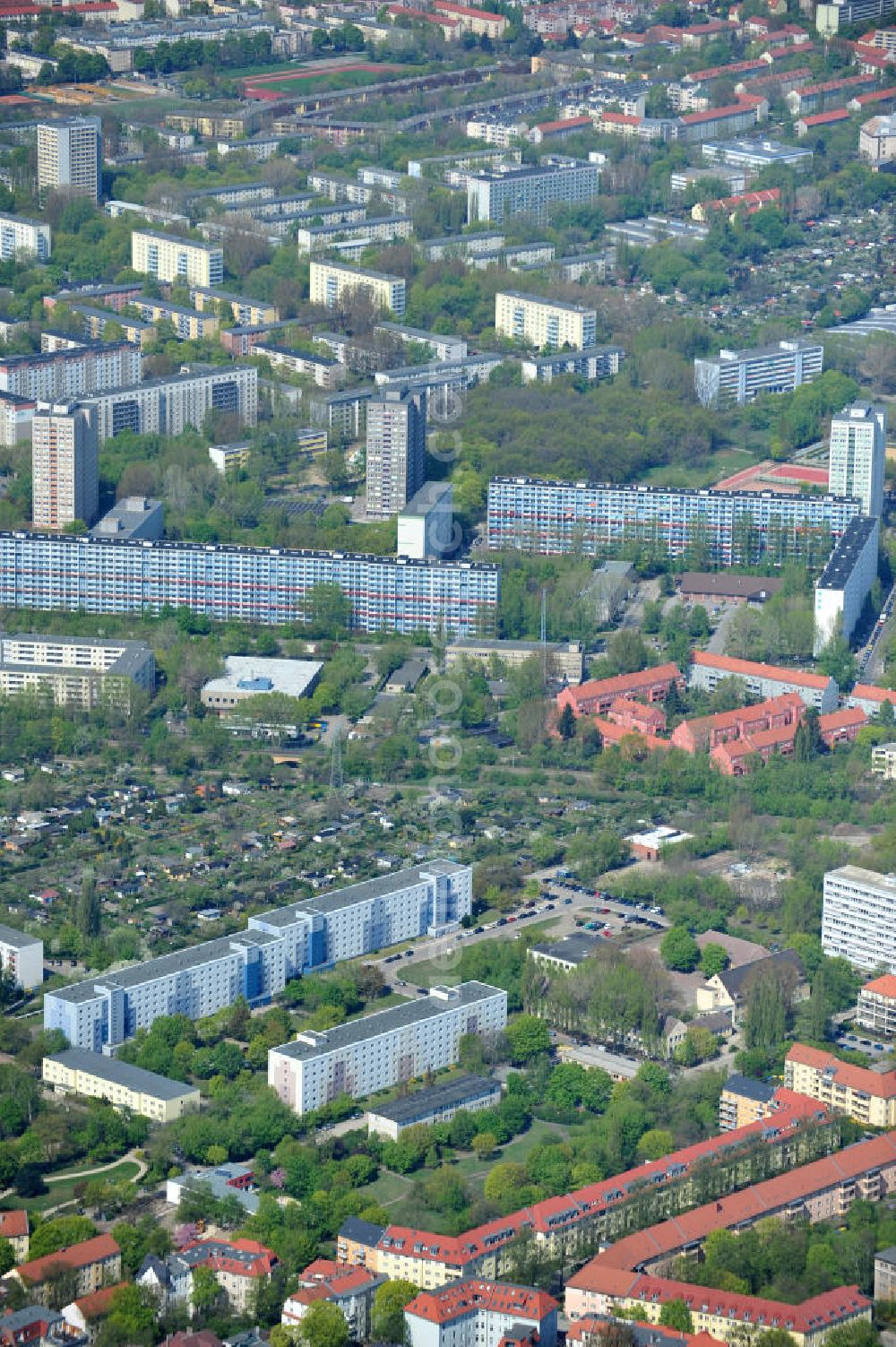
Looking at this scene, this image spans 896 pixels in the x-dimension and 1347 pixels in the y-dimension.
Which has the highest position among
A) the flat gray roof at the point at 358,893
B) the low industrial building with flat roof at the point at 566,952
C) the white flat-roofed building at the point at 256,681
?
the flat gray roof at the point at 358,893

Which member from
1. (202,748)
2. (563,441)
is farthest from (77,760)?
(563,441)

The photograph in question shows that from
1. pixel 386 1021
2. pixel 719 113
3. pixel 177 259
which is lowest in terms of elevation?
pixel 386 1021

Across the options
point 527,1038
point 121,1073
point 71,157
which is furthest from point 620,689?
point 71,157

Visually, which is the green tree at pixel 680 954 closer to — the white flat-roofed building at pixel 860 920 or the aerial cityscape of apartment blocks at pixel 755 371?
the white flat-roofed building at pixel 860 920

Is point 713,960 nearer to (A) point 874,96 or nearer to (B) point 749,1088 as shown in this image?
(B) point 749,1088

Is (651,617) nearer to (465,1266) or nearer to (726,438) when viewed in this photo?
(726,438)

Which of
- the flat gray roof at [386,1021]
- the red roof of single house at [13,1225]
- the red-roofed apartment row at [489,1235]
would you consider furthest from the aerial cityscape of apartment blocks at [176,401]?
the red-roofed apartment row at [489,1235]
